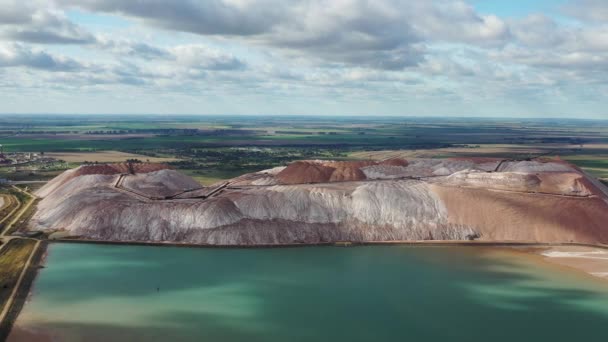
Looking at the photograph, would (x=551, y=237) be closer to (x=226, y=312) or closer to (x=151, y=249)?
(x=226, y=312)

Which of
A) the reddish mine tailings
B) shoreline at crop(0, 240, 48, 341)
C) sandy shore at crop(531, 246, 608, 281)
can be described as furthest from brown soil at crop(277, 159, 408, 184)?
shoreline at crop(0, 240, 48, 341)

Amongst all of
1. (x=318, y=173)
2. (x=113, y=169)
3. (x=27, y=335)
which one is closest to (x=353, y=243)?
(x=318, y=173)

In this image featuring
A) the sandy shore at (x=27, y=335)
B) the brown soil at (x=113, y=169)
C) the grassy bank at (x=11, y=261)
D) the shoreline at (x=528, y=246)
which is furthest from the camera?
the brown soil at (x=113, y=169)

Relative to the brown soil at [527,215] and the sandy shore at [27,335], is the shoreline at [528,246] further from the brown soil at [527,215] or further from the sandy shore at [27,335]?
the sandy shore at [27,335]

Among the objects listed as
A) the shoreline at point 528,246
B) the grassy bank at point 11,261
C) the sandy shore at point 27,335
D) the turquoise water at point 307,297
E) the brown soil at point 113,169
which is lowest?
the shoreline at point 528,246

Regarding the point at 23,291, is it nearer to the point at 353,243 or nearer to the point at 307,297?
the point at 307,297

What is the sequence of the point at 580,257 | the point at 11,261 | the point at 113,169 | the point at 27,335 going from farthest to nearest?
1. the point at 113,169
2. the point at 580,257
3. the point at 11,261
4. the point at 27,335

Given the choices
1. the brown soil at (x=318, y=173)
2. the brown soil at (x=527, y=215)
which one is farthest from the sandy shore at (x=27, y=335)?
the brown soil at (x=318, y=173)
